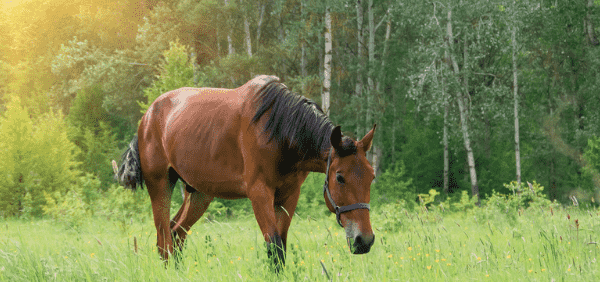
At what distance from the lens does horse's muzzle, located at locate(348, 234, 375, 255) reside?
9.92 ft

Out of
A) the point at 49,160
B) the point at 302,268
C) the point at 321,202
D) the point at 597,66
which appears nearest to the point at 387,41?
the point at 597,66

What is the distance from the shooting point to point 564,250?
12.4 feet

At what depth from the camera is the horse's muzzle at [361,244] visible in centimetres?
302

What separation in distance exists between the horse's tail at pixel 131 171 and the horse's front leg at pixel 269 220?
5.97 ft

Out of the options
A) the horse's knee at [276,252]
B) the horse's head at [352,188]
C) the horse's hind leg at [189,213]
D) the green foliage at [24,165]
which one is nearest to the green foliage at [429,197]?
the horse's head at [352,188]

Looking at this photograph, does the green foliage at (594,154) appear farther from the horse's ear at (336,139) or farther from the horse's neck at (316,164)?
the horse's ear at (336,139)

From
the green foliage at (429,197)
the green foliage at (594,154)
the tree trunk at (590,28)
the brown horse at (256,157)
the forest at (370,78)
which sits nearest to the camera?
the brown horse at (256,157)

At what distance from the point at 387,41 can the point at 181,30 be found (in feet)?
32.8

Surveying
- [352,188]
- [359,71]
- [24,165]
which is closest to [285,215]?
[352,188]

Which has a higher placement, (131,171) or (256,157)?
(256,157)

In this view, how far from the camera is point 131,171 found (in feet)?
15.9

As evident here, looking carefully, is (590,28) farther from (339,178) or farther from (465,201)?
(339,178)

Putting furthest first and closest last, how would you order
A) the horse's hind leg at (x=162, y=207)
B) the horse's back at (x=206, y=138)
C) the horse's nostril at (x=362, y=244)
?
1. the horse's hind leg at (x=162, y=207)
2. the horse's back at (x=206, y=138)
3. the horse's nostril at (x=362, y=244)

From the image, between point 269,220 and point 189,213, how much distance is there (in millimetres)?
1479
